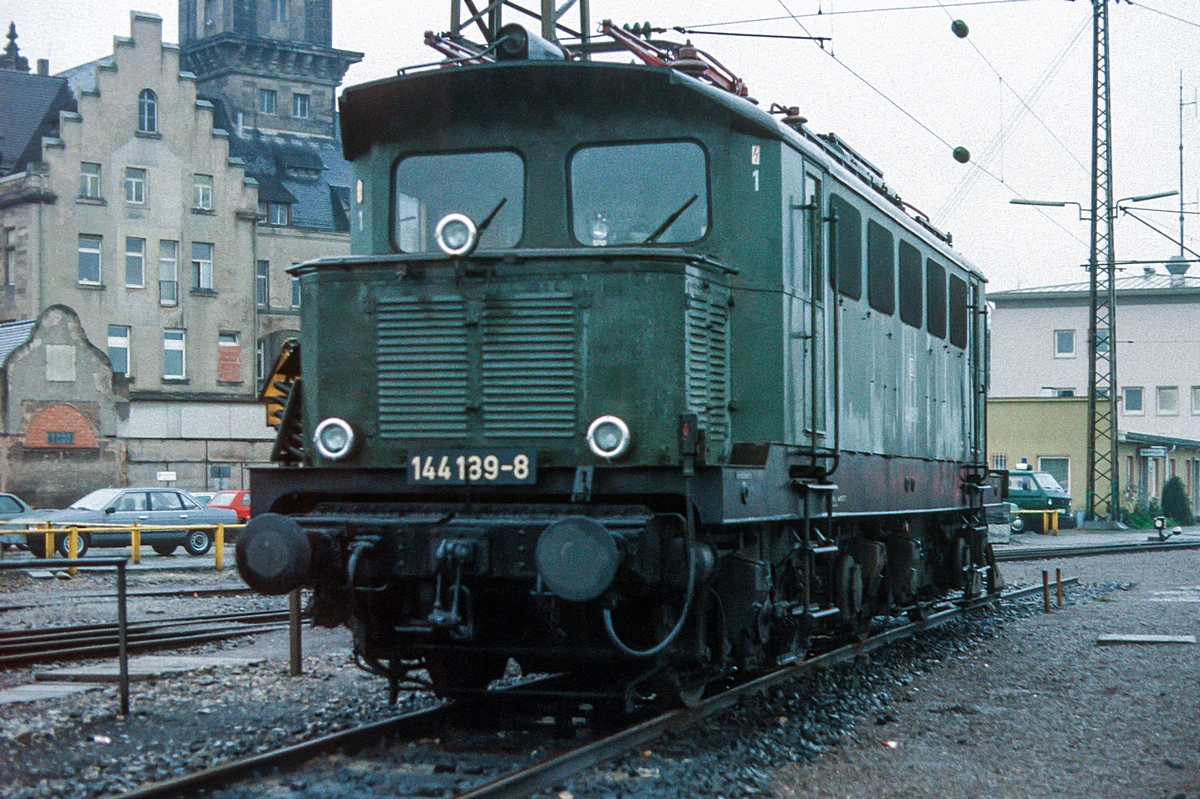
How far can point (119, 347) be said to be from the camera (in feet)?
160

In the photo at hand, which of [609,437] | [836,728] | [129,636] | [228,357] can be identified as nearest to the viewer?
[609,437]

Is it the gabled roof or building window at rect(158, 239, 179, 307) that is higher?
the gabled roof

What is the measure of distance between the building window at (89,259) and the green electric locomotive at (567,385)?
40.9 metres

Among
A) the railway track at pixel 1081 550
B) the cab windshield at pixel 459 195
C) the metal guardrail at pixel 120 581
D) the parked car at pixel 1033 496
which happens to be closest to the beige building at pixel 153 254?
the parked car at pixel 1033 496

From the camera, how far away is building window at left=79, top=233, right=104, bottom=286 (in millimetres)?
47812

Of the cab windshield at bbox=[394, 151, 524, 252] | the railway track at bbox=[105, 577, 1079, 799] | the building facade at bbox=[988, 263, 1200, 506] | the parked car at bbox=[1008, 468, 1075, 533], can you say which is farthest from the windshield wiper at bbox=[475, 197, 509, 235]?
the building facade at bbox=[988, 263, 1200, 506]

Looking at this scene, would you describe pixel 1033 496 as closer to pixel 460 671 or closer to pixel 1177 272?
pixel 1177 272

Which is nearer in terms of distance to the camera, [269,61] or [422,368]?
[422,368]

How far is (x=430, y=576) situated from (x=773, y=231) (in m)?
2.87

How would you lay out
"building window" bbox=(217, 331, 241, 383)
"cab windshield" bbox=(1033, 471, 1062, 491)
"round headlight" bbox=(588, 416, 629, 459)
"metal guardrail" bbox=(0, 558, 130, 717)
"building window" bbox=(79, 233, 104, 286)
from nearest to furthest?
1. "round headlight" bbox=(588, 416, 629, 459)
2. "metal guardrail" bbox=(0, 558, 130, 717)
3. "cab windshield" bbox=(1033, 471, 1062, 491)
4. "building window" bbox=(79, 233, 104, 286)
5. "building window" bbox=(217, 331, 241, 383)

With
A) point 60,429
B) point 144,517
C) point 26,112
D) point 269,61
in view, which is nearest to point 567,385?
point 144,517

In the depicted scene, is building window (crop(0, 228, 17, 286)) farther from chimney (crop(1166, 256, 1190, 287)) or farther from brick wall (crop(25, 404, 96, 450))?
chimney (crop(1166, 256, 1190, 287))

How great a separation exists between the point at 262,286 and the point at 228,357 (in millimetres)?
3509

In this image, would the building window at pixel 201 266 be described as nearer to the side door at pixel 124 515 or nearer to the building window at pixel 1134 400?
the side door at pixel 124 515
